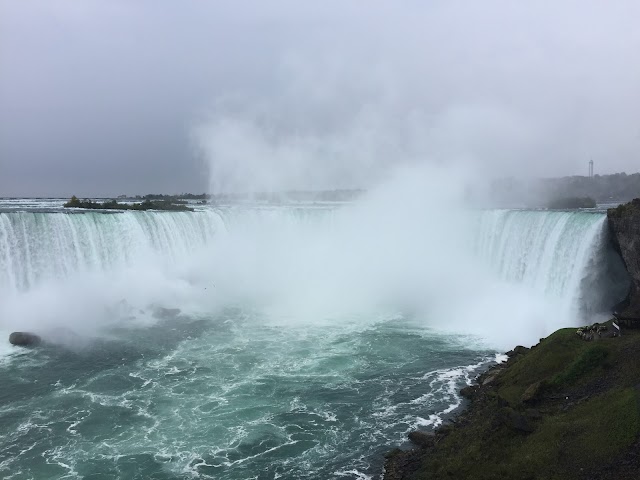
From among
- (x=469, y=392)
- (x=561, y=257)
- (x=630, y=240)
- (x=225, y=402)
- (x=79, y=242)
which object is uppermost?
(x=79, y=242)

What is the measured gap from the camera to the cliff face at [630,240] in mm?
18188

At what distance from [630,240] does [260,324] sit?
51.2 feet

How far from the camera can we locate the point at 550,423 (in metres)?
10.3

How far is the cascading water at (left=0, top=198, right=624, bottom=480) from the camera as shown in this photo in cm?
1230

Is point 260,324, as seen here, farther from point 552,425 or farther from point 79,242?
point 552,425

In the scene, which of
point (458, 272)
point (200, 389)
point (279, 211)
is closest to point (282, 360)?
point (200, 389)

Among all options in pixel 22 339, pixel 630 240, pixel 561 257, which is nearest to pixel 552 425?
pixel 630 240

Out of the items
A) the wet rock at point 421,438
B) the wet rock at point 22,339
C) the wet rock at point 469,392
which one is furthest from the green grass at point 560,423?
the wet rock at point 22,339

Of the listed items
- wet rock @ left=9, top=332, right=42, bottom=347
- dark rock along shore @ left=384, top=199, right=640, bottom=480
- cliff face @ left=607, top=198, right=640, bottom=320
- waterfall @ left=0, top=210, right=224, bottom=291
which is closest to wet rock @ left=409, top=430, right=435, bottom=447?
dark rock along shore @ left=384, top=199, right=640, bottom=480

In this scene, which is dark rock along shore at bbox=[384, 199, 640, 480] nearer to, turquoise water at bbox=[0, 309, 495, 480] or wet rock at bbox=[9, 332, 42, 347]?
turquoise water at bbox=[0, 309, 495, 480]

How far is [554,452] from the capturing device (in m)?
9.27

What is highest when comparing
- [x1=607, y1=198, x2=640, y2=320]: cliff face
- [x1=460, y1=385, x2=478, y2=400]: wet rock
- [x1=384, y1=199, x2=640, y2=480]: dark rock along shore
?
[x1=607, y1=198, x2=640, y2=320]: cliff face

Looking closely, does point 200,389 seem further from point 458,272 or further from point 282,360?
point 458,272

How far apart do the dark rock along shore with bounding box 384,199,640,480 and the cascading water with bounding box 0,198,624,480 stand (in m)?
1.07
